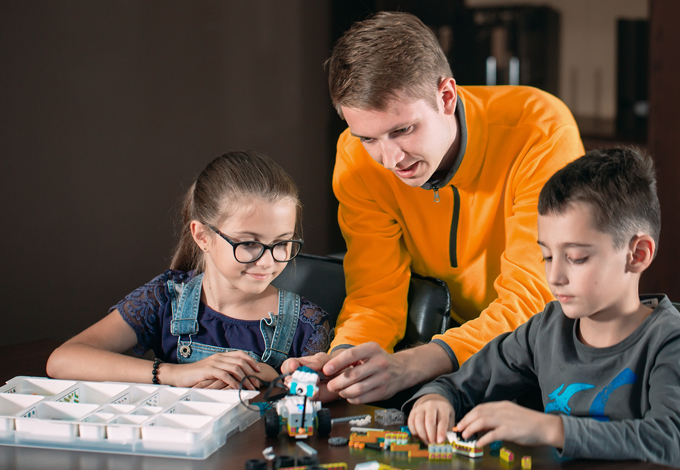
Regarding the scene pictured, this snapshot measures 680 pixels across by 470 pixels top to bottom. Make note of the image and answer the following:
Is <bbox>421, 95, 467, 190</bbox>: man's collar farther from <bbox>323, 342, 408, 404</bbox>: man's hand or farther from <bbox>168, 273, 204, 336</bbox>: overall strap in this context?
<bbox>168, 273, 204, 336</bbox>: overall strap

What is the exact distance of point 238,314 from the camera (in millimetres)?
1631

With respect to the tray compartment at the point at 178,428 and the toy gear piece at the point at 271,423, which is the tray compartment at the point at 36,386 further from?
the toy gear piece at the point at 271,423

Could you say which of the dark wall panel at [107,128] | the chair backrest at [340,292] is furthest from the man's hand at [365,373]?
the dark wall panel at [107,128]

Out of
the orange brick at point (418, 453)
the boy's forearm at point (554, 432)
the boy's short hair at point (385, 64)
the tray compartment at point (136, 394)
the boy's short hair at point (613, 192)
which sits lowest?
the orange brick at point (418, 453)

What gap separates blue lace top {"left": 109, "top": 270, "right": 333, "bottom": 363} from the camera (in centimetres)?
159

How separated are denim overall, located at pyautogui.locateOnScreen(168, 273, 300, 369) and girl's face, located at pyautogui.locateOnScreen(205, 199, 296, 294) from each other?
10 cm

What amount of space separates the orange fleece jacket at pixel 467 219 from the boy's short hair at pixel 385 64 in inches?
7.5

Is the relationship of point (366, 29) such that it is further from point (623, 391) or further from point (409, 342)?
point (623, 391)

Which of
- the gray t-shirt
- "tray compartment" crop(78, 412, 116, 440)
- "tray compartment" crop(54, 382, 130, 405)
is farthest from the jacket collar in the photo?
"tray compartment" crop(78, 412, 116, 440)

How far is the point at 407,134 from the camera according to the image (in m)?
1.50

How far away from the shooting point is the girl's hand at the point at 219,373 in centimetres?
130

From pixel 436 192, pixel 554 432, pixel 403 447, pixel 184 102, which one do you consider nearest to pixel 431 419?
pixel 403 447

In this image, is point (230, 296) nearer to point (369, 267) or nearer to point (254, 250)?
point (254, 250)

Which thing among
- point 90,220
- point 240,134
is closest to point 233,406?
point 90,220
